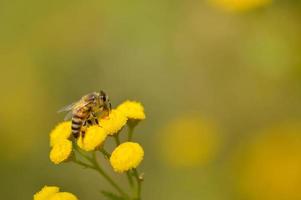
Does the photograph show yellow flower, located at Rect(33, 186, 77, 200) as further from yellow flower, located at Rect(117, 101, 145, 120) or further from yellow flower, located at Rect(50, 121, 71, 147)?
yellow flower, located at Rect(117, 101, 145, 120)

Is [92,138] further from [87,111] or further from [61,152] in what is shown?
[87,111]

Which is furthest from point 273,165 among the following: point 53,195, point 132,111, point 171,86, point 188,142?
point 53,195

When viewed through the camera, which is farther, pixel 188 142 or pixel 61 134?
pixel 188 142

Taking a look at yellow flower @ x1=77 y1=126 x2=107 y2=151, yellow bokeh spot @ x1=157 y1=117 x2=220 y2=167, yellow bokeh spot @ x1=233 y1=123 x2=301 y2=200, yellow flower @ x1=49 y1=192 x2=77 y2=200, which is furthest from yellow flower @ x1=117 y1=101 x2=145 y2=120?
yellow bokeh spot @ x1=157 y1=117 x2=220 y2=167

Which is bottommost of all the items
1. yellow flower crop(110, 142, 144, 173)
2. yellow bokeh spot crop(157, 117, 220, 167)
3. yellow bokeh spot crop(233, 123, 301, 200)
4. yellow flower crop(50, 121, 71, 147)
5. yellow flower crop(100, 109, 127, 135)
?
yellow flower crop(110, 142, 144, 173)

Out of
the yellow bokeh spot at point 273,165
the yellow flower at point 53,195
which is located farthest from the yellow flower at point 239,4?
the yellow flower at point 53,195

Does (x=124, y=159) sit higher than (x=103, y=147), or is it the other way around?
(x=103, y=147)
